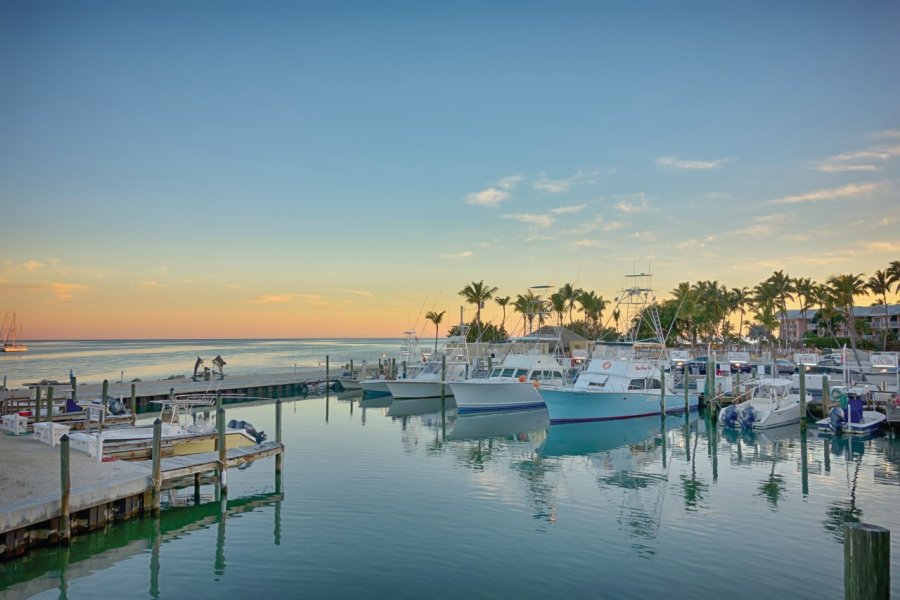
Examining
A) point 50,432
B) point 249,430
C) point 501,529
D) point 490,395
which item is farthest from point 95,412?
point 490,395

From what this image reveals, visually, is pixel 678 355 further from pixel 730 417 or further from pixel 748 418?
pixel 748 418

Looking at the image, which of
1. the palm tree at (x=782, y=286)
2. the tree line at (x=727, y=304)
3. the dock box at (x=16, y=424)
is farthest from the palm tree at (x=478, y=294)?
the dock box at (x=16, y=424)

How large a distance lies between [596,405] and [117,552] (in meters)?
29.0

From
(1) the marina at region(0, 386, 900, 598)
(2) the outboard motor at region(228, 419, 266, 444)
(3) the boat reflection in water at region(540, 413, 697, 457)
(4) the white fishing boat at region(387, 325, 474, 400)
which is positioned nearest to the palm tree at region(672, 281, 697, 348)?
(4) the white fishing boat at region(387, 325, 474, 400)

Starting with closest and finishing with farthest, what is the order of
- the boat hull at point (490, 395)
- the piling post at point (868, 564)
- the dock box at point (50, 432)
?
the piling post at point (868, 564) → the dock box at point (50, 432) → the boat hull at point (490, 395)

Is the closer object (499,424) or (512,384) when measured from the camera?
(499,424)

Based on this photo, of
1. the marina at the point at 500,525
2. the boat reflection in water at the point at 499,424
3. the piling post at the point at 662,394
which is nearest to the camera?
the marina at the point at 500,525

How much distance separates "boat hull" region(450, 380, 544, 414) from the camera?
142 ft

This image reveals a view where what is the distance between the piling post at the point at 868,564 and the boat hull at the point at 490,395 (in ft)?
121

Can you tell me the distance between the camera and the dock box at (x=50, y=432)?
68.5 feet

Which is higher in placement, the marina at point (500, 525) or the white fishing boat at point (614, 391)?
the white fishing boat at point (614, 391)

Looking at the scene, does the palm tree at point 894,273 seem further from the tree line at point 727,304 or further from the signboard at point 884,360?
the signboard at point 884,360

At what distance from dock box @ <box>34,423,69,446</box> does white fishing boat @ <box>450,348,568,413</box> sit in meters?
25.6

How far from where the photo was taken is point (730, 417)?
36.6 metres
